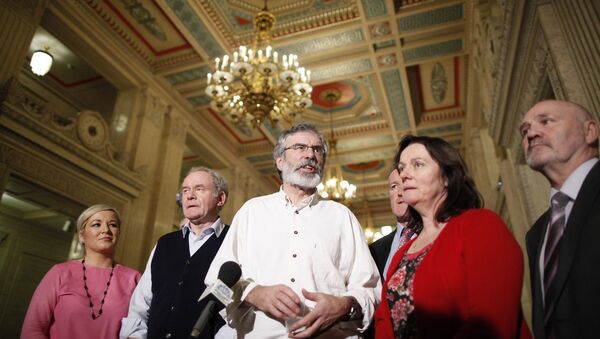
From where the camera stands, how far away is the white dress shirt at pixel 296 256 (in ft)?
5.21

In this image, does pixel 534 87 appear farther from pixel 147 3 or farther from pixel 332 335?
A: pixel 147 3

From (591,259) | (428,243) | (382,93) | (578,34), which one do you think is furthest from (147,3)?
(591,259)

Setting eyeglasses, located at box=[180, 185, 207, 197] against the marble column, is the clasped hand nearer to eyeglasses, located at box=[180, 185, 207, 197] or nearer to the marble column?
eyeglasses, located at box=[180, 185, 207, 197]

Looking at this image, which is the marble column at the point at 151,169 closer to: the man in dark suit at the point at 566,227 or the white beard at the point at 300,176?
the white beard at the point at 300,176

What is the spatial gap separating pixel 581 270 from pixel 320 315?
35.7 inches

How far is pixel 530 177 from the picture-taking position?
477 centimetres

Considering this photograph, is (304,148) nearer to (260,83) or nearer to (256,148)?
(260,83)

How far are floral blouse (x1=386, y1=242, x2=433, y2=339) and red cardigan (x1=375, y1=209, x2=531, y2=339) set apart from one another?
52 millimetres

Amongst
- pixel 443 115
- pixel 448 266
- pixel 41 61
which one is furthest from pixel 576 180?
pixel 443 115

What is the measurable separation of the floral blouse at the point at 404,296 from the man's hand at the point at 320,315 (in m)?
0.20

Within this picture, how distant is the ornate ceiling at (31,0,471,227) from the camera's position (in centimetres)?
677

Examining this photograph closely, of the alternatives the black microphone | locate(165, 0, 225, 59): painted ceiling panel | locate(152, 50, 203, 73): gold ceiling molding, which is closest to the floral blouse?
the black microphone

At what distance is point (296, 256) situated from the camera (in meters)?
1.66

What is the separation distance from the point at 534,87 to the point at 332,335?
3768 mm
